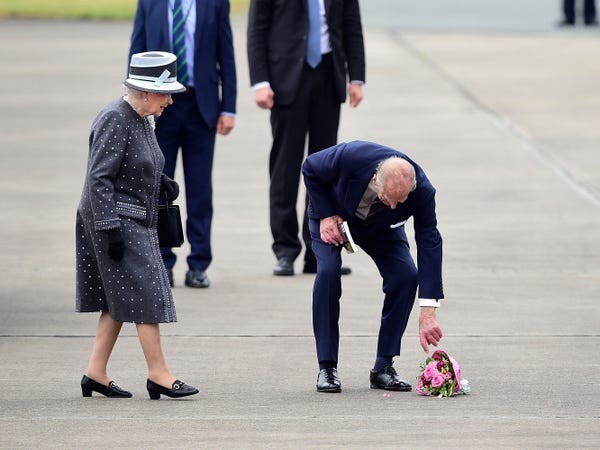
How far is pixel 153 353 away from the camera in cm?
713

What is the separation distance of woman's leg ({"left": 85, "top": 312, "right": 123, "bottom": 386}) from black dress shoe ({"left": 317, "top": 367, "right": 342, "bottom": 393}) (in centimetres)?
95

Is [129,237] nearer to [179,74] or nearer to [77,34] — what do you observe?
[179,74]

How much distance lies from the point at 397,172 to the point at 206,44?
3.16 metres

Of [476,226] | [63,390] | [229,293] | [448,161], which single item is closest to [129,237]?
[63,390]

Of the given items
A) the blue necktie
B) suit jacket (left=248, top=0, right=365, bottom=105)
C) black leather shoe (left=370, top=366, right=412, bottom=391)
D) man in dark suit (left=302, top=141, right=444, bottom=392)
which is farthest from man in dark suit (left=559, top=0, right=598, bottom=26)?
black leather shoe (left=370, top=366, right=412, bottom=391)

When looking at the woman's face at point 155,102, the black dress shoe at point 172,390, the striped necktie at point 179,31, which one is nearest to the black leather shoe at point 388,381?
the black dress shoe at point 172,390

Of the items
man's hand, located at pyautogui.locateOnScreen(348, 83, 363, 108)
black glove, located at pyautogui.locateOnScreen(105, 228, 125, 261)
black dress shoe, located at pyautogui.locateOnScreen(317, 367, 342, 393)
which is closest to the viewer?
black glove, located at pyautogui.locateOnScreen(105, 228, 125, 261)

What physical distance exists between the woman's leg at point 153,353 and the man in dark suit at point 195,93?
2.68 m

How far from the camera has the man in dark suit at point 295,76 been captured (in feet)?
33.5

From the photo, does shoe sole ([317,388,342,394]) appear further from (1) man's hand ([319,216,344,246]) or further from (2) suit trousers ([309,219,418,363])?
(1) man's hand ([319,216,344,246])

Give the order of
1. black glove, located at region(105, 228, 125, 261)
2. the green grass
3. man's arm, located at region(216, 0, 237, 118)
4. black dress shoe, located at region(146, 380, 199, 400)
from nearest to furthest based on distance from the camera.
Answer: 1. black glove, located at region(105, 228, 125, 261)
2. black dress shoe, located at region(146, 380, 199, 400)
3. man's arm, located at region(216, 0, 237, 118)
4. the green grass

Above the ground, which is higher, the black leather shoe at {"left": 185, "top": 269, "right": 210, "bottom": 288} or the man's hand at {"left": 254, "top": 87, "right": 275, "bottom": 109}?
the man's hand at {"left": 254, "top": 87, "right": 275, "bottom": 109}

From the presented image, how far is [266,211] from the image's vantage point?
12.5 m

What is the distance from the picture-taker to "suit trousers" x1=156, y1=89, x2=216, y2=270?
9.79 metres
